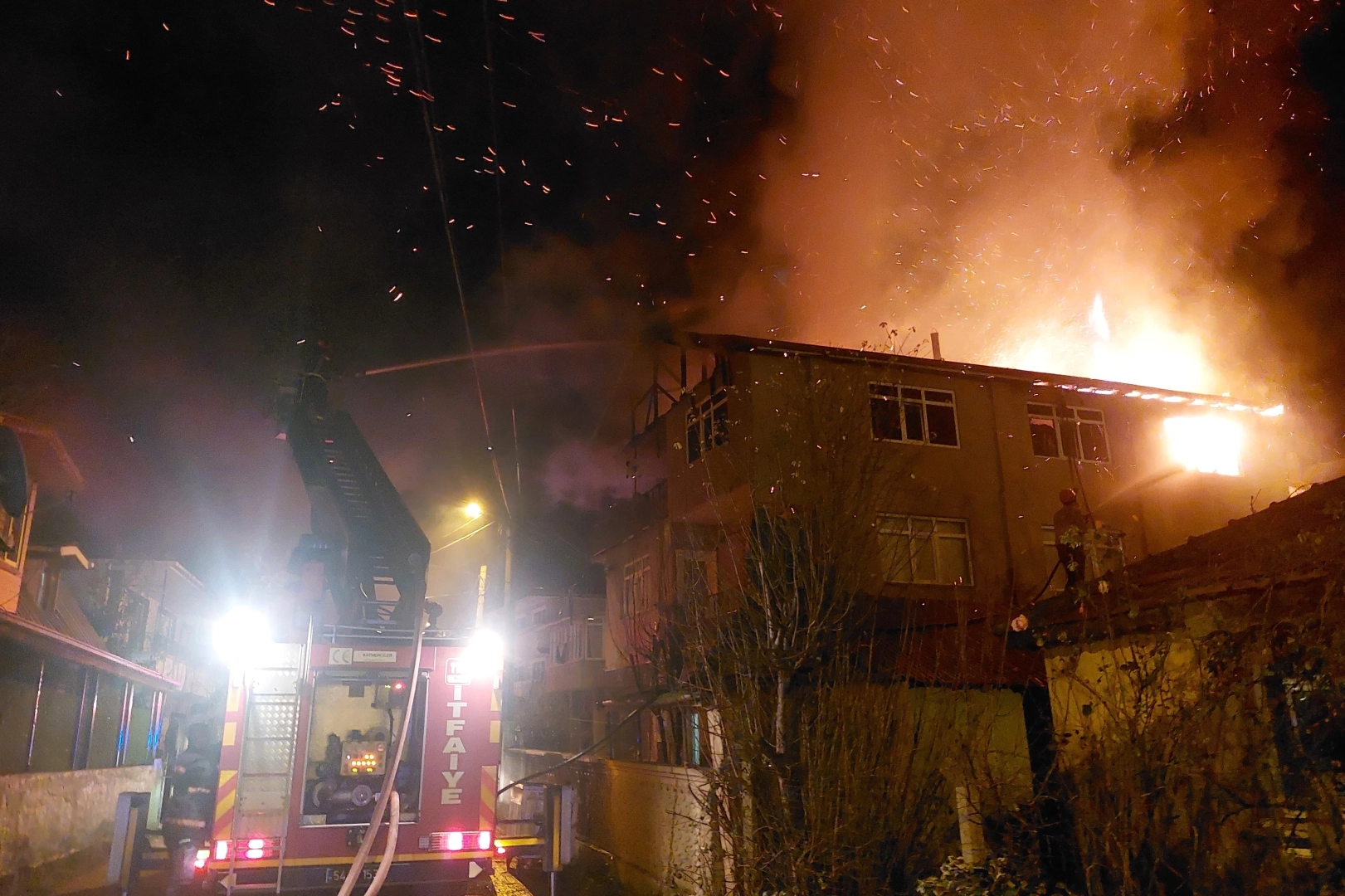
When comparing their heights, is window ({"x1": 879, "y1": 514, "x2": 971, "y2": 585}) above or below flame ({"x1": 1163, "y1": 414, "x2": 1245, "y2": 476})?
below

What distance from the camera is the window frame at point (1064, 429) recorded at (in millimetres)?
20328

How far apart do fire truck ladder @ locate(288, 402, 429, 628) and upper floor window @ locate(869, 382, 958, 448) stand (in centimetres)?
1109

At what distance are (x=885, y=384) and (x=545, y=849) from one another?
12641 millimetres

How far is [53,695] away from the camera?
16.1 meters

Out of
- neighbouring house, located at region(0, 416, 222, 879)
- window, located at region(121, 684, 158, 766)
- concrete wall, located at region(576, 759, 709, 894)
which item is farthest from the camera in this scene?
window, located at region(121, 684, 158, 766)

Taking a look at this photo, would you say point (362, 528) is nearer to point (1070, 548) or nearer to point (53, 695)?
point (1070, 548)

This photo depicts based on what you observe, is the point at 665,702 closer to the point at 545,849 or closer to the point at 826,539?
the point at 545,849

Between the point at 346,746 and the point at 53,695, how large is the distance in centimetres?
1030

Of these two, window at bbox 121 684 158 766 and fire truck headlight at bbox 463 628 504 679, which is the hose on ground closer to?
fire truck headlight at bbox 463 628 504 679

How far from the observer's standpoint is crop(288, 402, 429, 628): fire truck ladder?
10.3 m

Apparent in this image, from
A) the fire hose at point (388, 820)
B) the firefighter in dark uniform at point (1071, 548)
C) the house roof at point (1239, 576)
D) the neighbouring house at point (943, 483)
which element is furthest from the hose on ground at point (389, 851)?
the firefighter in dark uniform at point (1071, 548)

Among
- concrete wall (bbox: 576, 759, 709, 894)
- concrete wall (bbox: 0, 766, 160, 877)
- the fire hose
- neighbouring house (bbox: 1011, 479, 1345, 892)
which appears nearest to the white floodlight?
the fire hose

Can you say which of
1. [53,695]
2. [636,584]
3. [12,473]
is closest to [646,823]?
[53,695]

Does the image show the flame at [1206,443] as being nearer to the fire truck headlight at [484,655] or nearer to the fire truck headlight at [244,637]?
the fire truck headlight at [484,655]
